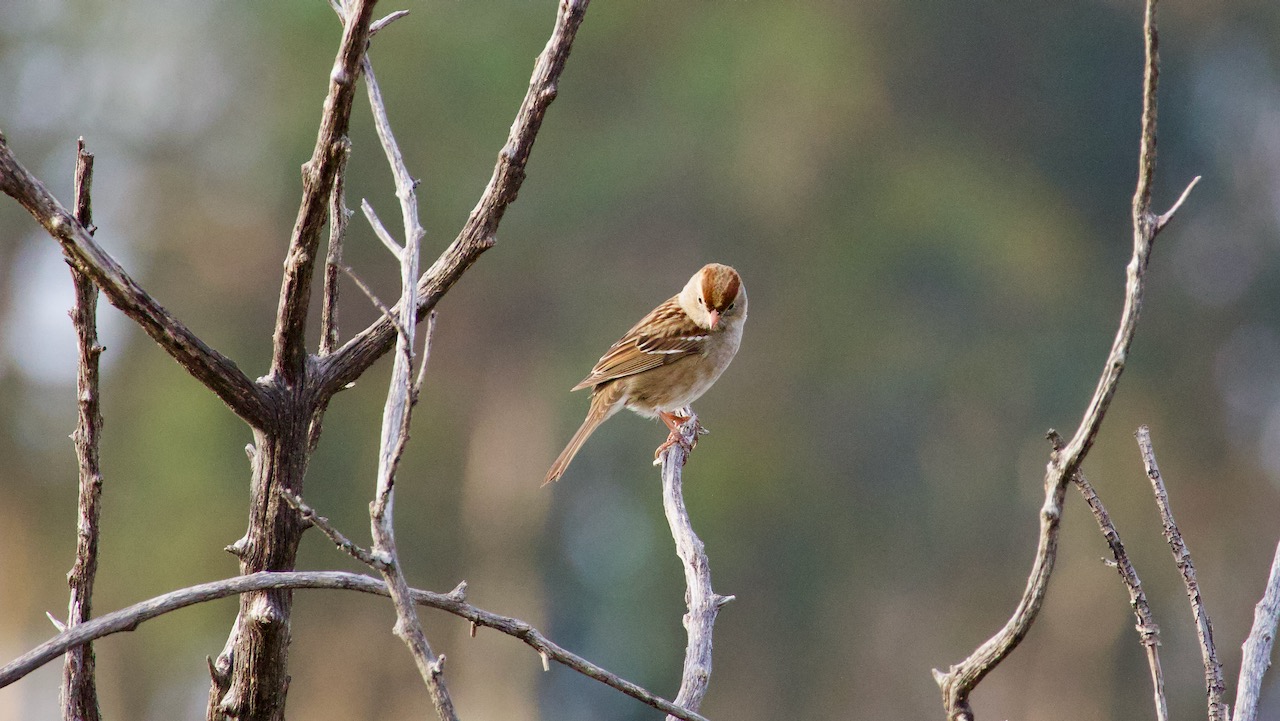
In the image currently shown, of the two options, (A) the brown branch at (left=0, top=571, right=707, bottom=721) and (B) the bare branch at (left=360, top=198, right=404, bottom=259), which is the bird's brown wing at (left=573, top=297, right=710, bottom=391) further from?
(A) the brown branch at (left=0, top=571, right=707, bottom=721)

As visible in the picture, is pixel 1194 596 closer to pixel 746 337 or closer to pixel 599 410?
pixel 599 410

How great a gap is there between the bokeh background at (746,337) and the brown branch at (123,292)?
1502 centimetres

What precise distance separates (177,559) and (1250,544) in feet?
48.8

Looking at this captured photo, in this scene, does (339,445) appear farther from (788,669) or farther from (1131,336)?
(1131,336)

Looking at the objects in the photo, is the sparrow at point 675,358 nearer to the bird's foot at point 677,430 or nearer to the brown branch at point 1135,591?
the bird's foot at point 677,430

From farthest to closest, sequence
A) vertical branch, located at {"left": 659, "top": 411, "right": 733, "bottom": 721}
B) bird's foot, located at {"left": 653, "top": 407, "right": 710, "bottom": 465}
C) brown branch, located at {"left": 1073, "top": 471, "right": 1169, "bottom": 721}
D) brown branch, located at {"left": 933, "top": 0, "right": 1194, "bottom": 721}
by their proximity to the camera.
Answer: bird's foot, located at {"left": 653, "top": 407, "right": 710, "bottom": 465} < vertical branch, located at {"left": 659, "top": 411, "right": 733, "bottom": 721} < brown branch, located at {"left": 1073, "top": 471, "right": 1169, "bottom": 721} < brown branch, located at {"left": 933, "top": 0, "right": 1194, "bottom": 721}

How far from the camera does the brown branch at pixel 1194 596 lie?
1.54 metres

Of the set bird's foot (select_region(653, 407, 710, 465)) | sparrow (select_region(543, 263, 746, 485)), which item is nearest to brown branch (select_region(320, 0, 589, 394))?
bird's foot (select_region(653, 407, 710, 465))

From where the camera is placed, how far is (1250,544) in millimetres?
19734

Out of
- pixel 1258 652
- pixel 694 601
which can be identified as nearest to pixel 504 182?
pixel 694 601

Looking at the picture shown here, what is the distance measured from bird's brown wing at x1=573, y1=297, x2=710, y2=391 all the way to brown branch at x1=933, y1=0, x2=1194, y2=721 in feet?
13.3

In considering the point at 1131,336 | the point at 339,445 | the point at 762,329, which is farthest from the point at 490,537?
the point at 1131,336

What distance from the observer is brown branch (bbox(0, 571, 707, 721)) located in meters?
1.35

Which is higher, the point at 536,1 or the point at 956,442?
the point at 536,1
